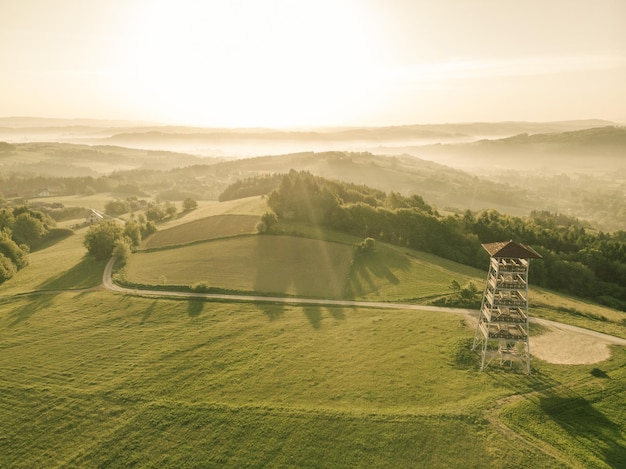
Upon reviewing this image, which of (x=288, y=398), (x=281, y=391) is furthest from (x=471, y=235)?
(x=288, y=398)

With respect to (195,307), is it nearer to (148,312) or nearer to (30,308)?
(148,312)

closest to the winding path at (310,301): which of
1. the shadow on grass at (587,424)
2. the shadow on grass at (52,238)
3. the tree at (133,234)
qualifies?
the shadow on grass at (587,424)

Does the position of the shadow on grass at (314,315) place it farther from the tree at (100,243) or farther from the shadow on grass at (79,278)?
the tree at (100,243)

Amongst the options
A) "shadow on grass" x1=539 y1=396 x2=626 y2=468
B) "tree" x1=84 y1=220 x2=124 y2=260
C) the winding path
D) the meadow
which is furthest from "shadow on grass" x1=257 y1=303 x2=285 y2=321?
"tree" x1=84 y1=220 x2=124 y2=260

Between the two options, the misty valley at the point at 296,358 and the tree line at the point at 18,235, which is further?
the tree line at the point at 18,235

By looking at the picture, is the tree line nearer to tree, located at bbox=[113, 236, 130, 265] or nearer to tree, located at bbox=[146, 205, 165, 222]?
tree, located at bbox=[113, 236, 130, 265]

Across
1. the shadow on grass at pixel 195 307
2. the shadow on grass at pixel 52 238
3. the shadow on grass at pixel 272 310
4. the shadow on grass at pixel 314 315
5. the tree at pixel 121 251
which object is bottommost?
the shadow on grass at pixel 52 238
